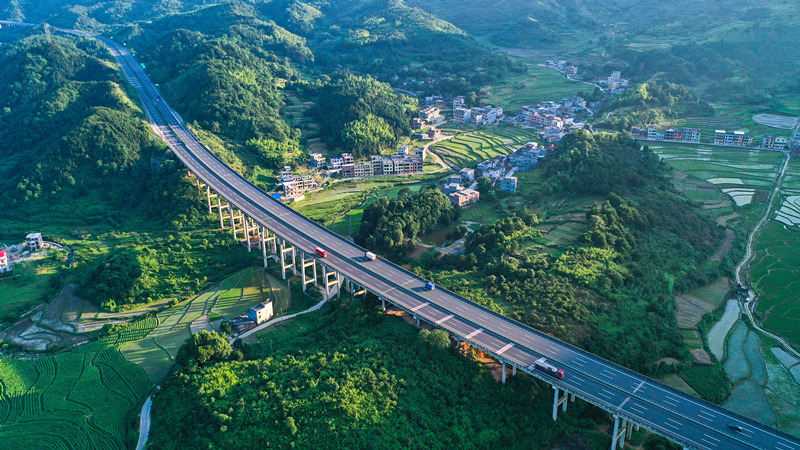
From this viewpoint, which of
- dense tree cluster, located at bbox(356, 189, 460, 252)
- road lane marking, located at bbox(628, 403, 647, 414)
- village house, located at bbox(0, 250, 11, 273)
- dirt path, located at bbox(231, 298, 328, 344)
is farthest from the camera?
dense tree cluster, located at bbox(356, 189, 460, 252)

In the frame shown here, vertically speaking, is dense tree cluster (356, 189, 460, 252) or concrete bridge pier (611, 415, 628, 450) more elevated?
dense tree cluster (356, 189, 460, 252)

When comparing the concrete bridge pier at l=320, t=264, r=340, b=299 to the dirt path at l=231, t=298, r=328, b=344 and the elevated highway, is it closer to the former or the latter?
the elevated highway

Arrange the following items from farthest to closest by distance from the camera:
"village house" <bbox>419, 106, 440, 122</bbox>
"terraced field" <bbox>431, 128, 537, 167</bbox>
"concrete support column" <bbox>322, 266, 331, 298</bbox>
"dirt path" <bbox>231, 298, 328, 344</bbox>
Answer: "village house" <bbox>419, 106, 440, 122</bbox>, "terraced field" <bbox>431, 128, 537, 167</bbox>, "concrete support column" <bbox>322, 266, 331, 298</bbox>, "dirt path" <bbox>231, 298, 328, 344</bbox>

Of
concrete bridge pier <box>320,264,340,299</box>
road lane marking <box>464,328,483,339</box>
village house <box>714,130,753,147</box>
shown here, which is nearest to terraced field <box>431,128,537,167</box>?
village house <box>714,130,753,147</box>

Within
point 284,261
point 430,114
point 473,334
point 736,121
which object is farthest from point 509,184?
point 736,121

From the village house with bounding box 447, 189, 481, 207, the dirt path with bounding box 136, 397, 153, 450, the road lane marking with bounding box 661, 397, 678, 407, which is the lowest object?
the dirt path with bounding box 136, 397, 153, 450

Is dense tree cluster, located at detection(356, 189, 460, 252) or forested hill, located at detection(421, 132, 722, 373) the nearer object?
forested hill, located at detection(421, 132, 722, 373)
